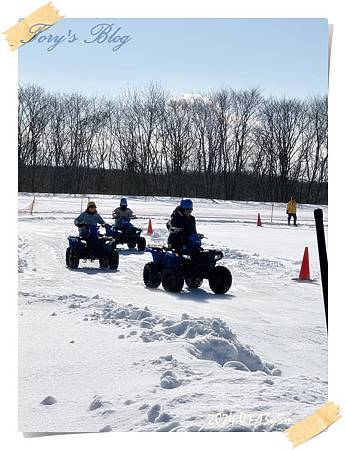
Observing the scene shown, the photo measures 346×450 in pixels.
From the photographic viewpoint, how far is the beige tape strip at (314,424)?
5.62 m

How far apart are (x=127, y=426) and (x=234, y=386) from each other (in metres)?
0.92

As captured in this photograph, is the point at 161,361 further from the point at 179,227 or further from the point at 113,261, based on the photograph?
the point at 113,261

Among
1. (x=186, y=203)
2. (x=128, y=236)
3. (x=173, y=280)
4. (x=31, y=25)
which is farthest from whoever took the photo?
(x=128, y=236)

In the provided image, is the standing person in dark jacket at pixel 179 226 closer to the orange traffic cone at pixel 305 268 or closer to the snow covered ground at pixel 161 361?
the snow covered ground at pixel 161 361

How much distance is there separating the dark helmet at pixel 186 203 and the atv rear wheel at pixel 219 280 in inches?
49.8

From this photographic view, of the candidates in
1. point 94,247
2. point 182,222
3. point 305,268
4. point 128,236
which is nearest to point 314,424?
point 182,222

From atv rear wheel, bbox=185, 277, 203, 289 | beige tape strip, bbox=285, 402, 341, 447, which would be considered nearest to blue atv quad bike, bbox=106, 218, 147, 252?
atv rear wheel, bbox=185, 277, 203, 289

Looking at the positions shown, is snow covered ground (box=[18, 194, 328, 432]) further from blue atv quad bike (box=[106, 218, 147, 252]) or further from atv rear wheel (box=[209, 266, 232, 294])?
blue atv quad bike (box=[106, 218, 147, 252])

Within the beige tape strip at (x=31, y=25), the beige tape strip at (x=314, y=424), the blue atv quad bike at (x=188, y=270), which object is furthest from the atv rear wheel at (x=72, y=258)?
the beige tape strip at (x=314, y=424)

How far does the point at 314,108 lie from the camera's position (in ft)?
20.7

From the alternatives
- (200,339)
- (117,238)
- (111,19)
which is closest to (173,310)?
(200,339)

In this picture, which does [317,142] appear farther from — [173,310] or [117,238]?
[117,238]

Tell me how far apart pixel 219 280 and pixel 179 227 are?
956 mm

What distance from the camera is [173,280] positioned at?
10531 millimetres
